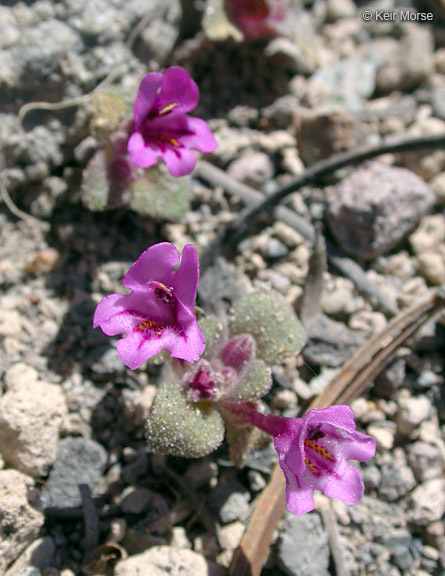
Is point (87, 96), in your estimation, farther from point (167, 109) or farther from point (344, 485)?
point (344, 485)

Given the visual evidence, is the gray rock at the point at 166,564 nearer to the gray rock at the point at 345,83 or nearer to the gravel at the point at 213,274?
the gravel at the point at 213,274

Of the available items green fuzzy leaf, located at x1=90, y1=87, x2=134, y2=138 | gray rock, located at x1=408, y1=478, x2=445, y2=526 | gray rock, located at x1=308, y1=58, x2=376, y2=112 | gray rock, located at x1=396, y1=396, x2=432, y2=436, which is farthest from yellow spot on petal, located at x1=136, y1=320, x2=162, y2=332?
gray rock, located at x1=308, y1=58, x2=376, y2=112

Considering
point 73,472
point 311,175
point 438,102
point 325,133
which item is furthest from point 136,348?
point 438,102

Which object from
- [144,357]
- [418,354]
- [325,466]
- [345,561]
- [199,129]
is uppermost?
[199,129]

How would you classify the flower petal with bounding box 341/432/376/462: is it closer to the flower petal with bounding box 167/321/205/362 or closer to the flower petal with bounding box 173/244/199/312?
the flower petal with bounding box 167/321/205/362

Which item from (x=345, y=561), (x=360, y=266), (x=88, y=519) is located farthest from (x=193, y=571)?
(x=360, y=266)

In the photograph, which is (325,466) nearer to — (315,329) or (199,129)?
(315,329)
